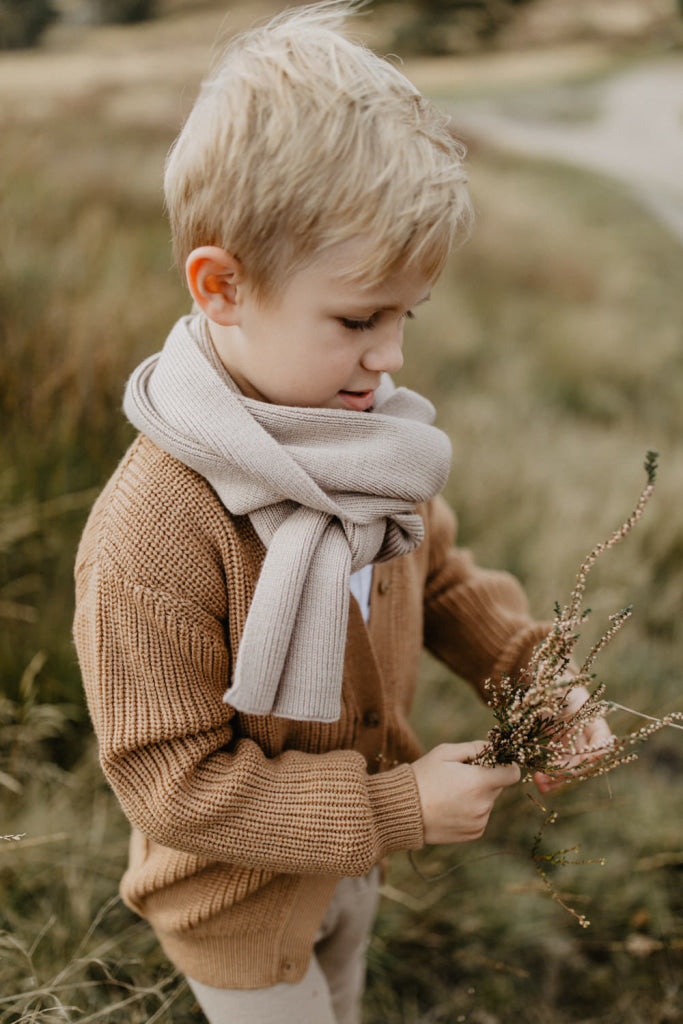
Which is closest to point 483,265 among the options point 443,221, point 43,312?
point 43,312

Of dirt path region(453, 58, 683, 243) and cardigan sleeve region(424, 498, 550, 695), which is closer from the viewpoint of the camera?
cardigan sleeve region(424, 498, 550, 695)

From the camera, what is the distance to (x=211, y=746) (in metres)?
1.34

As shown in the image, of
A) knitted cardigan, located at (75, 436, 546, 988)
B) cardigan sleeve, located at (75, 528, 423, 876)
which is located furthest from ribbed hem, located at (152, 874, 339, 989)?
cardigan sleeve, located at (75, 528, 423, 876)

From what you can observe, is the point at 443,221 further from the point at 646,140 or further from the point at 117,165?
the point at 646,140

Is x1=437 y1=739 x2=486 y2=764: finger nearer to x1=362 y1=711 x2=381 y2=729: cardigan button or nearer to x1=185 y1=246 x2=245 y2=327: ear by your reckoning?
x1=362 y1=711 x2=381 y2=729: cardigan button

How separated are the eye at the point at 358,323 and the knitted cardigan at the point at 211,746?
1.16ft

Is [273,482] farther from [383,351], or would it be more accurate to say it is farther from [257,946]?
[257,946]

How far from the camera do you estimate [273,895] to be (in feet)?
5.02

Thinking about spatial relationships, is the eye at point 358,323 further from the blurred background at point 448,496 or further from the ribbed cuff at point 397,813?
the ribbed cuff at point 397,813

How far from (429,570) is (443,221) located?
937 mm

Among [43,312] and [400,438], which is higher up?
[400,438]

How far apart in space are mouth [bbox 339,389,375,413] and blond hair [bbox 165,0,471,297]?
232mm

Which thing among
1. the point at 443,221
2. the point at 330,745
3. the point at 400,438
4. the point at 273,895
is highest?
the point at 443,221

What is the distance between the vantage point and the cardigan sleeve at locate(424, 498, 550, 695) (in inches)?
72.5
